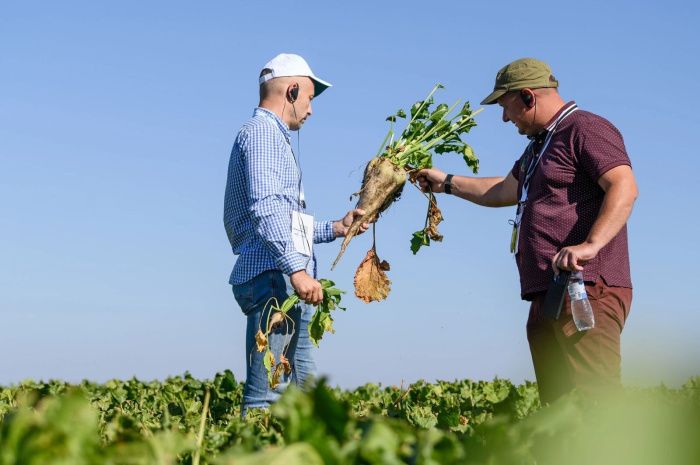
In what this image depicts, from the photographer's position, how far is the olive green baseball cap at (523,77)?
5.36 meters

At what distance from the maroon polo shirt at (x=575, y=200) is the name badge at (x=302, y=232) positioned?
1.44 meters

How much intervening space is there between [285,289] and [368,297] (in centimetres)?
108

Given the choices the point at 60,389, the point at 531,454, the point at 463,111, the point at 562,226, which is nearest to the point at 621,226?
the point at 562,226

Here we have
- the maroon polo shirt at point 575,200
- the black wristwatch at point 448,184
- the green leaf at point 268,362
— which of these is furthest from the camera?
the black wristwatch at point 448,184

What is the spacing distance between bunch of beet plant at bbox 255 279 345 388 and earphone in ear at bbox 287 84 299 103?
1.24 m

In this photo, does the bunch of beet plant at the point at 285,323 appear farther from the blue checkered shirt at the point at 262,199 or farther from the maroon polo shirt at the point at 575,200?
the maroon polo shirt at the point at 575,200

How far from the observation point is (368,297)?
639 centimetres

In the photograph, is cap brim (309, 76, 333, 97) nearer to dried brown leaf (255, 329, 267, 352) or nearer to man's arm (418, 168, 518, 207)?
man's arm (418, 168, 518, 207)

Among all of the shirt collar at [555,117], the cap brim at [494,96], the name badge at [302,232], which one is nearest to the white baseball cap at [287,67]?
the name badge at [302,232]

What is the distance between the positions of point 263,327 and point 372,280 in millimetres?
1201

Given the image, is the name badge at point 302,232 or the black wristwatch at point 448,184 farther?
the black wristwatch at point 448,184

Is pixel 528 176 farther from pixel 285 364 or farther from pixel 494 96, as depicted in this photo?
pixel 285 364

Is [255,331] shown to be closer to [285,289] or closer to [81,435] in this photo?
[285,289]

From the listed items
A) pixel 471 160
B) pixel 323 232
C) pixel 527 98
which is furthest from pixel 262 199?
pixel 471 160
